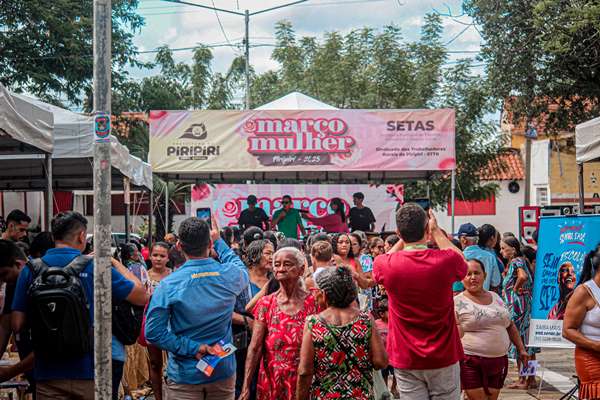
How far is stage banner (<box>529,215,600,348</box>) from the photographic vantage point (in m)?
10.8

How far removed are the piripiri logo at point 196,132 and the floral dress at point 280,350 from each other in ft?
46.4

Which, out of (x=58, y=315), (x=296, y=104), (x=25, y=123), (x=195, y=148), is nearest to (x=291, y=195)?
(x=296, y=104)

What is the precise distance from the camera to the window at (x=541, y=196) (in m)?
43.1

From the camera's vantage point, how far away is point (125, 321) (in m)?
6.26

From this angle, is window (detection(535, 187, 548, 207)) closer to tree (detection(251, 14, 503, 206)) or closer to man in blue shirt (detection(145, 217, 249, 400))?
tree (detection(251, 14, 503, 206))

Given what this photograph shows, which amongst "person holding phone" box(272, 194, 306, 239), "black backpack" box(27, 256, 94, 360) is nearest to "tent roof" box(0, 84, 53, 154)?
"black backpack" box(27, 256, 94, 360)

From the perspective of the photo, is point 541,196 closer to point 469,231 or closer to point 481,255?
point 469,231

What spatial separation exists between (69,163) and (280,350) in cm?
1088

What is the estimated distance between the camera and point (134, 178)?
50.8ft

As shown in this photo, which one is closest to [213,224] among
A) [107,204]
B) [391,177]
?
[107,204]

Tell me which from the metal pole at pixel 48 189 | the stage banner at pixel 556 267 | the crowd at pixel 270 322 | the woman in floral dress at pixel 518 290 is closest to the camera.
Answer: the crowd at pixel 270 322

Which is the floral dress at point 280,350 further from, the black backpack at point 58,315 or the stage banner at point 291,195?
Result: the stage banner at point 291,195

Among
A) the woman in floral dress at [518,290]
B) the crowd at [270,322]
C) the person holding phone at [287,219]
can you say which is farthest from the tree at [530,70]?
the crowd at [270,322]

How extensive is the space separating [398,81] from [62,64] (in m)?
13.0
